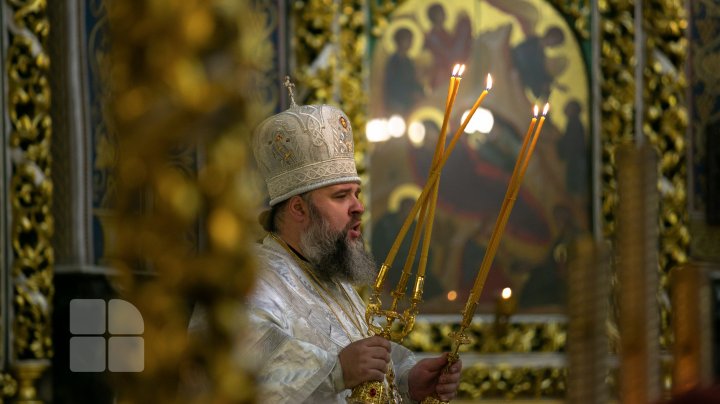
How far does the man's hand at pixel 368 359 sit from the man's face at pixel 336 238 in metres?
0.65

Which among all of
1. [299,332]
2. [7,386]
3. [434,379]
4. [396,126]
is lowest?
[7,386]

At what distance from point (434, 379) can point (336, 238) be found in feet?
1.92

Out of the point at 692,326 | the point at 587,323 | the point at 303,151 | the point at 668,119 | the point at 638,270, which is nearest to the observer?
the point at 587,323

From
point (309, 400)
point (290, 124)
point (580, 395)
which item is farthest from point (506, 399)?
point (580, 395)

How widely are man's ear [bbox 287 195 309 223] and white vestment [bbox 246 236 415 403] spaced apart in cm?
10

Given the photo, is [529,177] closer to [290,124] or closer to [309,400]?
[290,124]

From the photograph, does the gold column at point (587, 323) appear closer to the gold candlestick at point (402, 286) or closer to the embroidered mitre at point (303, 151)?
the gold candlestick at point (402, 286)

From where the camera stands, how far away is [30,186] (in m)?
5.58

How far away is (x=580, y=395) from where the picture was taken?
1.05 m

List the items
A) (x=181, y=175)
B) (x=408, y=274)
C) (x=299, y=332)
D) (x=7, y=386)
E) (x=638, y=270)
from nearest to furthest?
(x=181, y=175) < (x=638, y=270) < (x=408, y=274) < (x=299, y=332) < (x=7, y=386)

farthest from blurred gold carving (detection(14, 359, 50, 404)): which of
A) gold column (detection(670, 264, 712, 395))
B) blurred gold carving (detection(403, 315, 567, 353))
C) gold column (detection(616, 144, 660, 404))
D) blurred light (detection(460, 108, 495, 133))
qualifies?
gold column (detection(616, 144, 660, 404))

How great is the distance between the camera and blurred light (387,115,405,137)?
6.56 metres

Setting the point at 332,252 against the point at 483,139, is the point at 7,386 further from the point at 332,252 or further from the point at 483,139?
the point at 483,139

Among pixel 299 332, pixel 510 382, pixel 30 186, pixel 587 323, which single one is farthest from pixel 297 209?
pixel 587 323
